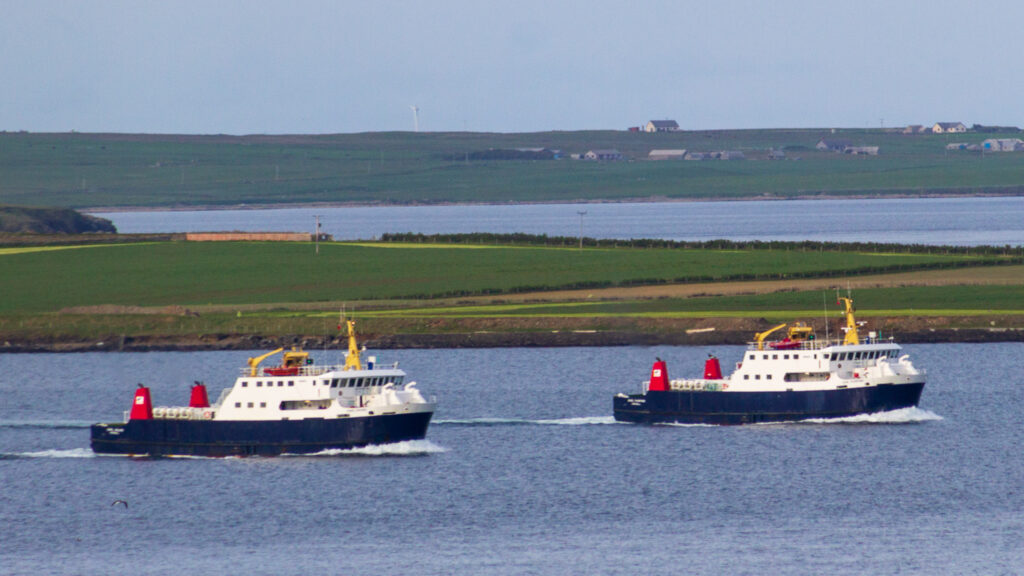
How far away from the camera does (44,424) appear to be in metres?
76.6

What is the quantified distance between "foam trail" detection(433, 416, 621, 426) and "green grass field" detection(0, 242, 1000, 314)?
42.5 meters

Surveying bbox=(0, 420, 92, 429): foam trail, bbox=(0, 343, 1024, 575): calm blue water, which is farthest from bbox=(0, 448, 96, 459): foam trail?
bbox=(0, 420, 92, 429): foam trail

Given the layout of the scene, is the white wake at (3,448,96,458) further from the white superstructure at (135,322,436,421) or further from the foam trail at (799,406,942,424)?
the foam trail at (799,406,942,424)

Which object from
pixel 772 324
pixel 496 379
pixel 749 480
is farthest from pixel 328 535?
pixel 772 324

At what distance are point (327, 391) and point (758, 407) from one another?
2015 cm

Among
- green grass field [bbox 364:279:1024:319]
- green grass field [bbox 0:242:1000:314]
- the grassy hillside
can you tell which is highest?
the grassy hillside

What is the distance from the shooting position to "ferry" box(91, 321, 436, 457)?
65188 millimetres

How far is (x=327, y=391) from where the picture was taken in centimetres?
6500

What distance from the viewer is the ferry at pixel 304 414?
65188 mm

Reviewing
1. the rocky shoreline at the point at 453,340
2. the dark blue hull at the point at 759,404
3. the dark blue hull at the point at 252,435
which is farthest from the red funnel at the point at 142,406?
the rocky shoreline at the point at 453,340

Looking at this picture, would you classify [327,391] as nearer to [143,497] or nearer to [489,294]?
[143,497]

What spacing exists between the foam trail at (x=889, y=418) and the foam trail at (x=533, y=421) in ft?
30.4

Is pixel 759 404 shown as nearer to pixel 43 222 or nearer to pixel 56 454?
pixel 56 454

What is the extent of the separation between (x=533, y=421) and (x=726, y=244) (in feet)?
234
